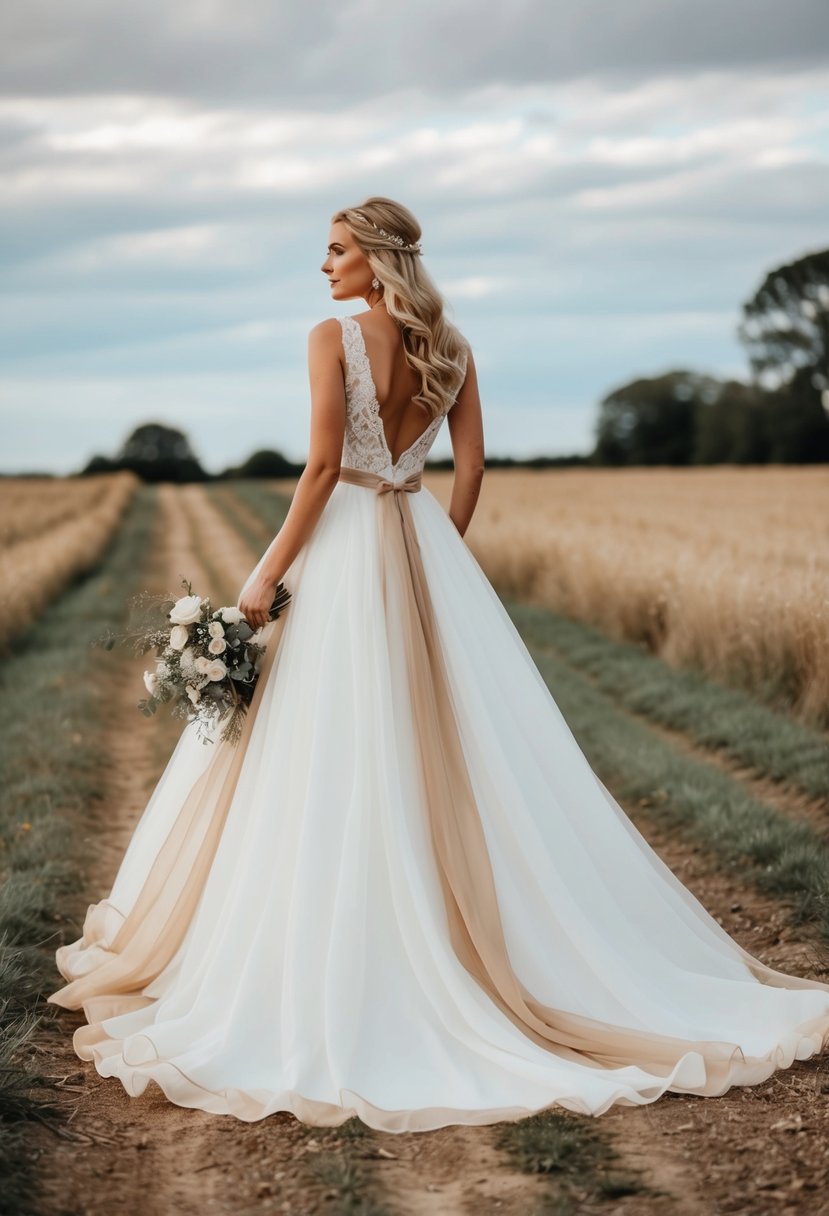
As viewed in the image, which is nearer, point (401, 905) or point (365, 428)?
point (401, 905)

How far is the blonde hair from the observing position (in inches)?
161

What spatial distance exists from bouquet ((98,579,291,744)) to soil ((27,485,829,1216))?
121 cm

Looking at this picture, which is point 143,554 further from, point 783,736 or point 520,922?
point 520,922

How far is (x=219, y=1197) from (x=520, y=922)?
4.15 ft

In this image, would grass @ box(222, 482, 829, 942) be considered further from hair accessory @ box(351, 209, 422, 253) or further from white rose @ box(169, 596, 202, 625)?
hair accessory @ box(351, 209, 422, 253)

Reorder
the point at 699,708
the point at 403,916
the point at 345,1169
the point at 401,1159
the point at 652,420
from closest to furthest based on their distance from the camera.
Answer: the point at 345,1169 < the point at 401,1159 < the point at 403,916 < the point at 699,708 < the point at 652,420

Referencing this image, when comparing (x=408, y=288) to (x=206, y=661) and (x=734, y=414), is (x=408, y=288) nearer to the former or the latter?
(x=206, y=661)

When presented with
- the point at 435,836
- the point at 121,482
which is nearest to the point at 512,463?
the point at 121,482

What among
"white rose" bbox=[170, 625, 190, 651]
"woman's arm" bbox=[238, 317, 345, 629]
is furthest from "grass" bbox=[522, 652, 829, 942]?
"white rose" bbox=[170, 625, 190, 651]

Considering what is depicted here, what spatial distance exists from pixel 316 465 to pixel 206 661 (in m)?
0.75

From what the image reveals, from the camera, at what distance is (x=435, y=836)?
3.86m

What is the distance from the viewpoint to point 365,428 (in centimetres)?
415

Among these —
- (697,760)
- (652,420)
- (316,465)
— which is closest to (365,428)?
(316,465)

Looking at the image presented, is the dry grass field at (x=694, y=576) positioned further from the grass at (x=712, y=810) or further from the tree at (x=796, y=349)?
the tree at (x=796, y=349)
